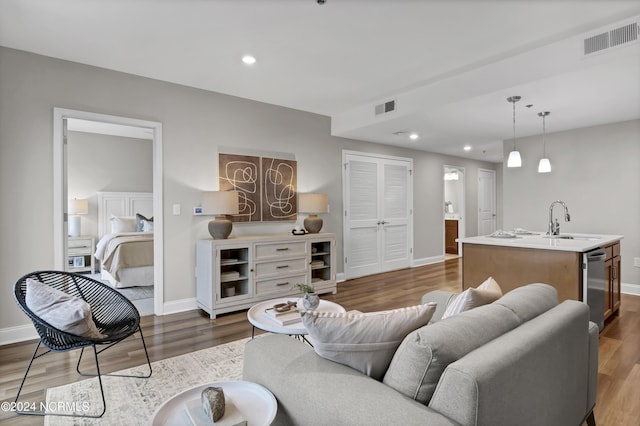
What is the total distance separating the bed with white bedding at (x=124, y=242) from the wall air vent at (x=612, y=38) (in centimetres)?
542

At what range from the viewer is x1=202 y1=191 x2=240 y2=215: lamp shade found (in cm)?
381

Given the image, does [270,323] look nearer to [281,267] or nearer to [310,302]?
[310,302]

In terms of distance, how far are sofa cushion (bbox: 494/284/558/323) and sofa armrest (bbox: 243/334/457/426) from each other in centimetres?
71

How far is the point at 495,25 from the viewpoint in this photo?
2.64 metres

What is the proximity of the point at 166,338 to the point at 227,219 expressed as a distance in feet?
4.95

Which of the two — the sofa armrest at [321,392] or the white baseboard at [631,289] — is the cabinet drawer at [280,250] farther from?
the white baseboard at [631,289]

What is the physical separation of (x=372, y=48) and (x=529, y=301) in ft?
7.97

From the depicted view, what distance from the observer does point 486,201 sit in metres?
8.55

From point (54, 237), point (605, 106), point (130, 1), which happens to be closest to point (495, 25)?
point (605, 106)

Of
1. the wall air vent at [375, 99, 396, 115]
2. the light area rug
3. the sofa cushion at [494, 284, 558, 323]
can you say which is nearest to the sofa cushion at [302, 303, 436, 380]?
the sofa cushion at [494, 284, 558, 323]

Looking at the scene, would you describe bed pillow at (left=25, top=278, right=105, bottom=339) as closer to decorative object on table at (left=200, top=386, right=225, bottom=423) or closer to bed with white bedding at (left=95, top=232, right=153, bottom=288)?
decorative object on table at (left=200, top=386, right=225, bottom=423)

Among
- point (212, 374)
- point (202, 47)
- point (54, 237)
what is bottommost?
point (212, 374)

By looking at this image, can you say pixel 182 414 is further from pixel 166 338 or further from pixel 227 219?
pixel 227 219

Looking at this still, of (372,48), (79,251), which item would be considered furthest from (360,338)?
(79,251)
